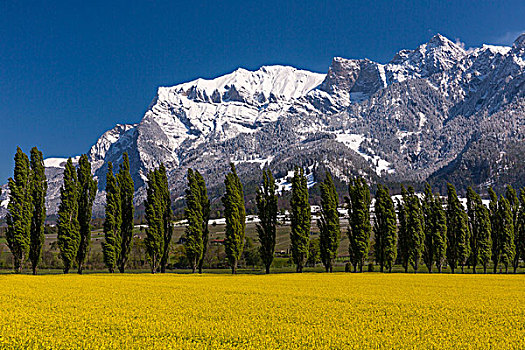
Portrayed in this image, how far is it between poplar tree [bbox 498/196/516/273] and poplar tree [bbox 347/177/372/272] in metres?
30.1

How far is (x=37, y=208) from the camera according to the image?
2456 inches

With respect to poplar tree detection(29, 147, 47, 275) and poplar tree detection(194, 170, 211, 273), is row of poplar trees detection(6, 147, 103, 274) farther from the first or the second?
poplar tree detection(194, 170, 211, 273)

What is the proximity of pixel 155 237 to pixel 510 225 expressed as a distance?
71880mm

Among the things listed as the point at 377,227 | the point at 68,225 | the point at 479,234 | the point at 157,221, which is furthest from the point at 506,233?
the point at 68,225

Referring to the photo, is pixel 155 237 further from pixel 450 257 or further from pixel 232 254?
pixel 450 257

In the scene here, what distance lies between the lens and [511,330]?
16797mm

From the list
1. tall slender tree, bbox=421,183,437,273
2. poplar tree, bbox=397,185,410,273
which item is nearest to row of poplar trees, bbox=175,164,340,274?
poplar tree, bbox=397,185,410,273

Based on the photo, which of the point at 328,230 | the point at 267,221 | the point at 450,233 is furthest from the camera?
the point at 450,233

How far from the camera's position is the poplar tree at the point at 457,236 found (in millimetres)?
78500

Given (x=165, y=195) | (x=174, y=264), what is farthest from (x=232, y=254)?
(x=174, y=264)

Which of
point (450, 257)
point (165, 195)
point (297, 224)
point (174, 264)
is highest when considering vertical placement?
point (165, 195)

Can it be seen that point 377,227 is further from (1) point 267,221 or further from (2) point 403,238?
(1) point 267,221

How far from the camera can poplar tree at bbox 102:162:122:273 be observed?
62562 mm

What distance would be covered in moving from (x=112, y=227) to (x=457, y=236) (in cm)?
6784
